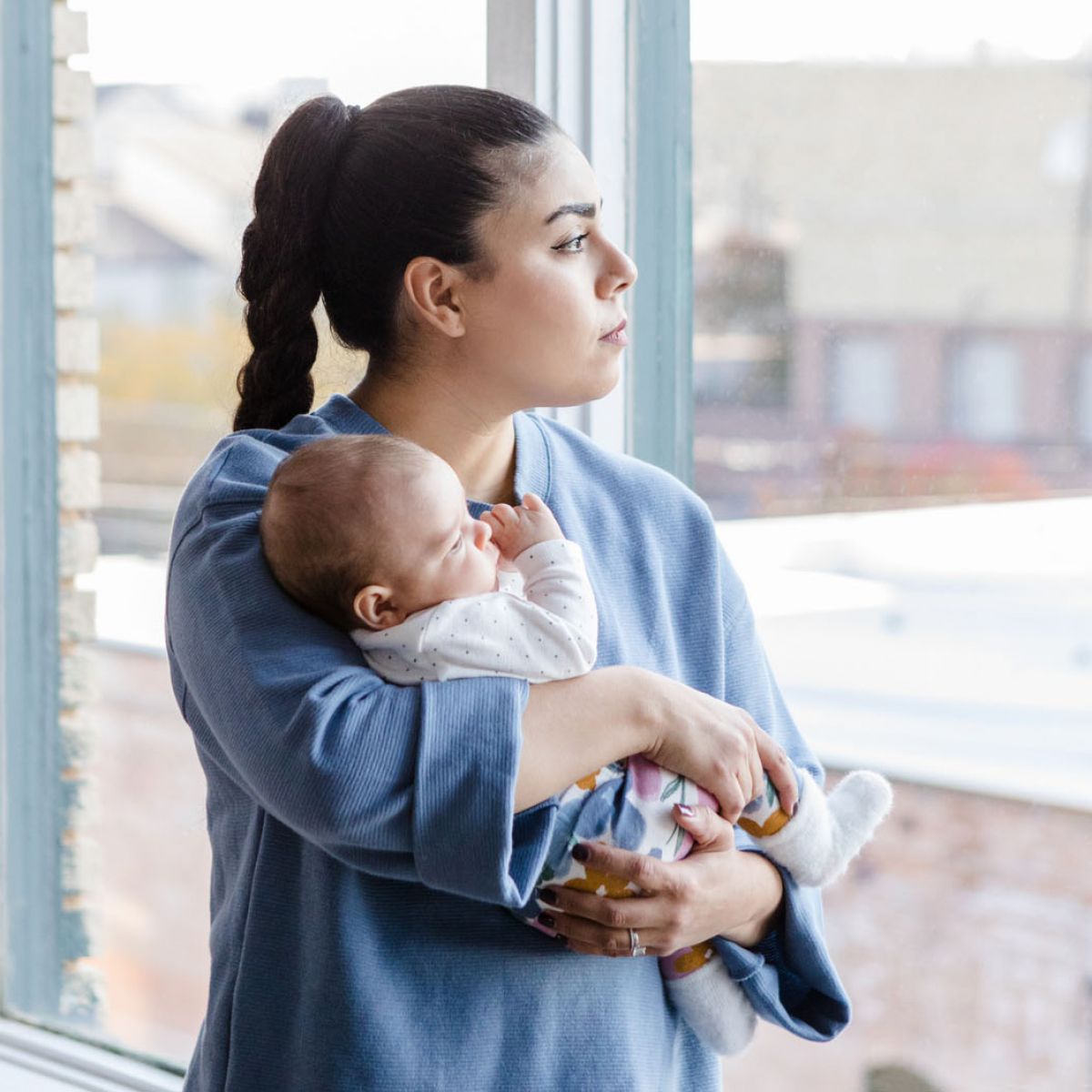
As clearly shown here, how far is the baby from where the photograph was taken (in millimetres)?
1054

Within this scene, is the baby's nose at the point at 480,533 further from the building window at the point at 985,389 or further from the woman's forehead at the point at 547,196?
the building window at the point at 985,389

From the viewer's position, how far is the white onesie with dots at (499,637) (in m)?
1.06

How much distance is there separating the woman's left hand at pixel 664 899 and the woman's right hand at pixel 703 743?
3 cm

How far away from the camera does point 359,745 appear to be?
1.01m

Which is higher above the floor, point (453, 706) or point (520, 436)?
point (520, 436)

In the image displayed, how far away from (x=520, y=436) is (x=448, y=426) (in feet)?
0.29

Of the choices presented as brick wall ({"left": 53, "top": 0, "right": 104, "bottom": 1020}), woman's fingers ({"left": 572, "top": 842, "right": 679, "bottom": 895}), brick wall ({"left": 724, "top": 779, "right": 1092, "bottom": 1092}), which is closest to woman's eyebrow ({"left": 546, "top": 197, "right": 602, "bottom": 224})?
woman's fingers ({"left": 572, "top": 842, "right": 679, "bottom": 895})

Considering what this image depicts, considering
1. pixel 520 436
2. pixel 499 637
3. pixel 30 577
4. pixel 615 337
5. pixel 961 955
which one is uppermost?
pixel 615 337

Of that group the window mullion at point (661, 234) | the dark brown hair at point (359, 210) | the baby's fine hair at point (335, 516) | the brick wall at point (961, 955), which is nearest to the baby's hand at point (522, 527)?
the baby's fine hair at point (335, 516)

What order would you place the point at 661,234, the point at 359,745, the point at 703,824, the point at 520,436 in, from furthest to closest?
the point at 661,234 → the point at 520,436 → the point at 703,824 → the point at 359,745

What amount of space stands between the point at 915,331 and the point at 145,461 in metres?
1.31

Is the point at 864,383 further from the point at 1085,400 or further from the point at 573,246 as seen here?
the point at 573,246

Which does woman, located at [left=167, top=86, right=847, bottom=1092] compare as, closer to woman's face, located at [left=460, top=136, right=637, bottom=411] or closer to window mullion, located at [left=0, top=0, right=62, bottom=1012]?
woman's face, located at [left=460, top=136, right=637, bottom=411]

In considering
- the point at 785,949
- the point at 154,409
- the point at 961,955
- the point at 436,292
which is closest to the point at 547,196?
the point at 436,292
